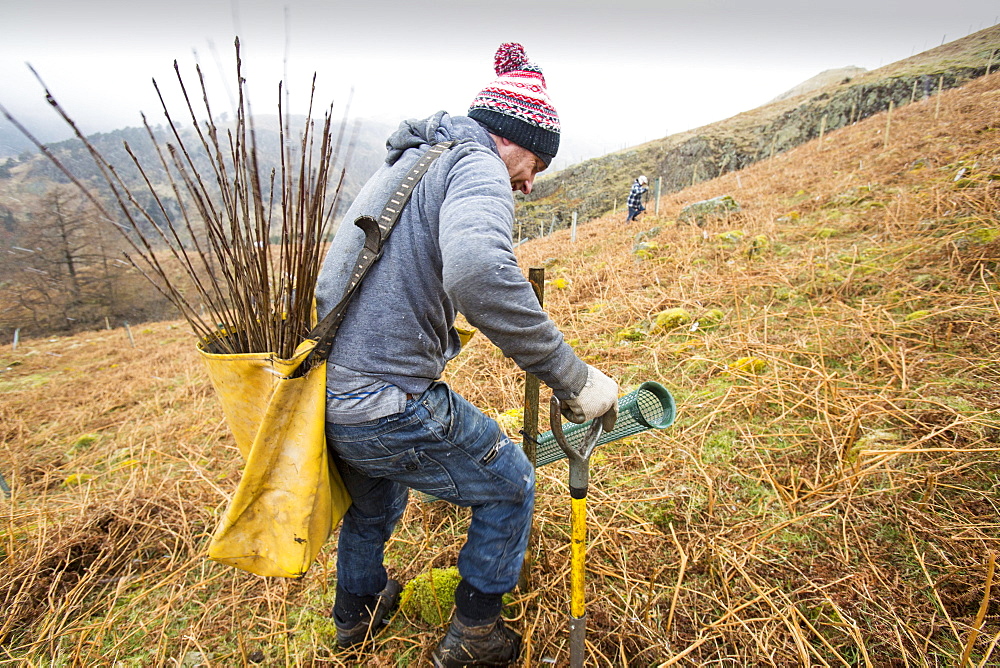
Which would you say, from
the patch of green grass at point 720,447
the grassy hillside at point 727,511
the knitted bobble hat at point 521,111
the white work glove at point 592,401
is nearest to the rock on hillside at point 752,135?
the grassy hillside at point 727,511

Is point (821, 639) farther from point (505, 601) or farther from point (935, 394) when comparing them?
point (935, 394)

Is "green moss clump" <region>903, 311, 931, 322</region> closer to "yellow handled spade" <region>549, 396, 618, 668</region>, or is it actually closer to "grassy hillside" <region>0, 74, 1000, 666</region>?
"grassy hillside" <region>0, 74, 1000, 666</region>

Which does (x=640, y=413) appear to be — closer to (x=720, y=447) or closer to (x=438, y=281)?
(x=438, y=281)

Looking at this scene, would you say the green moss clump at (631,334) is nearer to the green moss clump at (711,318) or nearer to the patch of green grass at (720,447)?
the green moss clump at (711,318)

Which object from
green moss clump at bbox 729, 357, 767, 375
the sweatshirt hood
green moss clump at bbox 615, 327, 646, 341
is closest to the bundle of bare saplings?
the sweatshirt hood

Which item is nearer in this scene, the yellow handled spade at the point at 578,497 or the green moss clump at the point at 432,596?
the yellow handled spade at the point at 578,497

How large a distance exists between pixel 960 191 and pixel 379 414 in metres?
5.73

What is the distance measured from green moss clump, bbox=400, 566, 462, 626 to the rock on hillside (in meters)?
18.3

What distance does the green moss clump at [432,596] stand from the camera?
5.70ft

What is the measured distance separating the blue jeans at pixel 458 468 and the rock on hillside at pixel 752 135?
18569mm

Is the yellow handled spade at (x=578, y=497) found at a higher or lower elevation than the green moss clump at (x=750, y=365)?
higher

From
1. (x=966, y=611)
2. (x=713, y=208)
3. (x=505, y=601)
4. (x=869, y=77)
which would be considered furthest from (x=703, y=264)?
(x=869, y=77)

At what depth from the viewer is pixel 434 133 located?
133 cm

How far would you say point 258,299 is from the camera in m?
1.24
